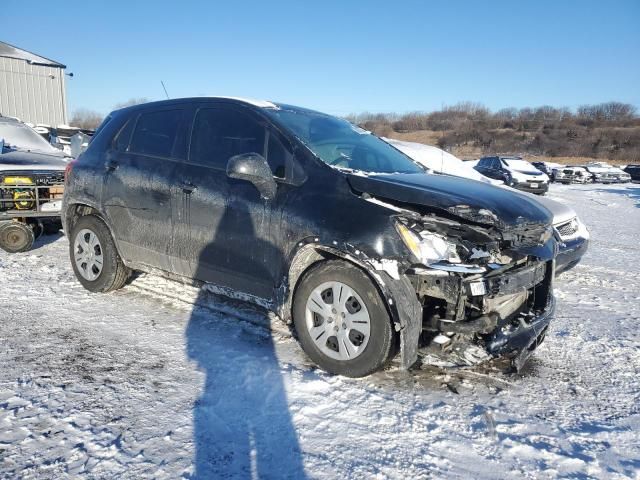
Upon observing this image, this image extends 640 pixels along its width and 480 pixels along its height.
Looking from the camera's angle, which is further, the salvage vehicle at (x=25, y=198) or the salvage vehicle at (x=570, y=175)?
the salvage vehicle at (x=570, y=175)

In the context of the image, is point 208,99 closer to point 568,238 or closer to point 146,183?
point 146,183

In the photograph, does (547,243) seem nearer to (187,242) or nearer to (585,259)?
(187,242)

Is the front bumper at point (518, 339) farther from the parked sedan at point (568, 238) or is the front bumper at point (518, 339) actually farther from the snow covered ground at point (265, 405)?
the parked sedan at point (568, 238)

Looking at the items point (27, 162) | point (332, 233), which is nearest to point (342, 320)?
point (332, 233)

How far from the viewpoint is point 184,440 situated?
2514mm

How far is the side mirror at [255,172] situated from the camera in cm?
332

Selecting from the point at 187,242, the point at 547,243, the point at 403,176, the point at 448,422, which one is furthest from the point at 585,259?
the point at 187,242

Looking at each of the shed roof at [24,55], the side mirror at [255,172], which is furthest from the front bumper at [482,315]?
the shed roof at [24,55]

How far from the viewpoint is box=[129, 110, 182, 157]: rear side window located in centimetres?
422

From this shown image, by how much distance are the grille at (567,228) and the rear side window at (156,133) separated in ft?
14.9

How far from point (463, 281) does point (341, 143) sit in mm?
1676

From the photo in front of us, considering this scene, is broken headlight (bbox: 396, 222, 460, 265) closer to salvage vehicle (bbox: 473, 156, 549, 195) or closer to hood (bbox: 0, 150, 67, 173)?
hood (bbox: 0, 150, 67, 173)

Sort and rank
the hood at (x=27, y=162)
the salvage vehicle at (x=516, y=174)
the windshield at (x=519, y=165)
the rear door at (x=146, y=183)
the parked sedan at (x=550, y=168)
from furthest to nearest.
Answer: the parked sedan at (x=550, y=168)
the windshield at (x=519, y=165)
the salvage vehicle at (x=516, y=174)
the hood at (x=27, y=162)
the rear door at (x=146, y=183)

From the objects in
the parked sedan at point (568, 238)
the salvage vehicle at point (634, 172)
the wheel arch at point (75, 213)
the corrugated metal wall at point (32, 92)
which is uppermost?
the corrugated metal wall at point (32, 92)
